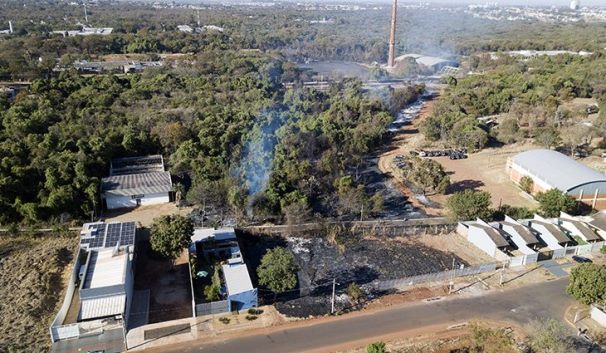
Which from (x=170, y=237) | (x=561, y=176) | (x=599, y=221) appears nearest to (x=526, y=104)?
(x=561, y=176)

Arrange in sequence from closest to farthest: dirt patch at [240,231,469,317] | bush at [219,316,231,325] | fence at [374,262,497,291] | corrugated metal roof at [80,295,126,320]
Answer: corrugated metal roof at [80,295,126,320] → bush at [219,316,231,325] → dirt patch at [240,231,469,317] → fence at [374,262,497,291]

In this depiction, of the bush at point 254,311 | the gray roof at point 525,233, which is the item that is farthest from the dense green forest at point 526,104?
the bush at point 254,311

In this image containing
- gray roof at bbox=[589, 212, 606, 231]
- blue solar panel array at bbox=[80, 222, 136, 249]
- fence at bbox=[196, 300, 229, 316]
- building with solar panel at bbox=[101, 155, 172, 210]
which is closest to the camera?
fence at bbox=[196, 300, 229, 316]

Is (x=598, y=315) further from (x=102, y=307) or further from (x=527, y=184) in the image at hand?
(x=102, y=307)

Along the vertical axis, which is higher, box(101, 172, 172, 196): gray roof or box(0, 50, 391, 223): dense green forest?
box(0, 50, 391, 223): dense green forest

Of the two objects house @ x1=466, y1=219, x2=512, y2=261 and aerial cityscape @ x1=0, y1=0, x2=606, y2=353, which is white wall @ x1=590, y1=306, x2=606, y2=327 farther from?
house @ x1=466, y1=219, x2=512, y2=261

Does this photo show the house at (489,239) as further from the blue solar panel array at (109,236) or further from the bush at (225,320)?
the blue solar panel array at (109,236)

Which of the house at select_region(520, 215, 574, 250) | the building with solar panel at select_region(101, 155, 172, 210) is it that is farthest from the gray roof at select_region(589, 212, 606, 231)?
the building with solar panel at select_region(101, 155, 172, 210)
